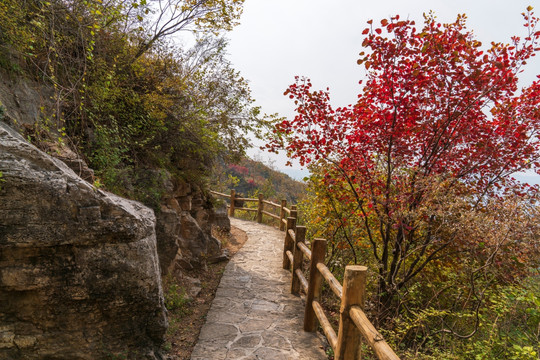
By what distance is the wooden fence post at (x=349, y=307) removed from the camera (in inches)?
103

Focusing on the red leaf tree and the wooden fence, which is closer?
the wooden fence

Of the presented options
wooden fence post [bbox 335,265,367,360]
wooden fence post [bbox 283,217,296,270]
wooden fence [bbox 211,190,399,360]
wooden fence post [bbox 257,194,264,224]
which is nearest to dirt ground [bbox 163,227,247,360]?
wooden fence post [bbox 283,217,296,270]

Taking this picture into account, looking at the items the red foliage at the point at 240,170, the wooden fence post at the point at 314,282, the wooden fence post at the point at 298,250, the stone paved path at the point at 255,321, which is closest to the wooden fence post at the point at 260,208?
the stone paved path at the point at 255,321

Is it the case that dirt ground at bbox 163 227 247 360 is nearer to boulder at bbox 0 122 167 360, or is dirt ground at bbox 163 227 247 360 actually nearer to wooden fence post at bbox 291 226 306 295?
Result: boulder at bbox 0 122 167 360

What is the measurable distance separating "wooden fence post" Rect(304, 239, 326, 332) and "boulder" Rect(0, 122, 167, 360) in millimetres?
1982

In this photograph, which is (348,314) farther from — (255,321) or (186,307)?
(186,307)

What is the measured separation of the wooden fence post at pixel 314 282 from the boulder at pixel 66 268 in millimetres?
1982

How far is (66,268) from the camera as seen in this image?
8.62 feet

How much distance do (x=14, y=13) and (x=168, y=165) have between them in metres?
3.20

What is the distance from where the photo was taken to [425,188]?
359 cm

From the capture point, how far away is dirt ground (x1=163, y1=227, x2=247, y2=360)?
3662mm

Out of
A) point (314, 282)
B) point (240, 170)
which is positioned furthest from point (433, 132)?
point (240, 170)

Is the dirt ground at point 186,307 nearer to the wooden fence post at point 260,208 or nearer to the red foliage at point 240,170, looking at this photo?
the wooden fence post at point 260,208

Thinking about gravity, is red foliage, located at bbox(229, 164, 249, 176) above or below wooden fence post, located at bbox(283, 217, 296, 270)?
above
